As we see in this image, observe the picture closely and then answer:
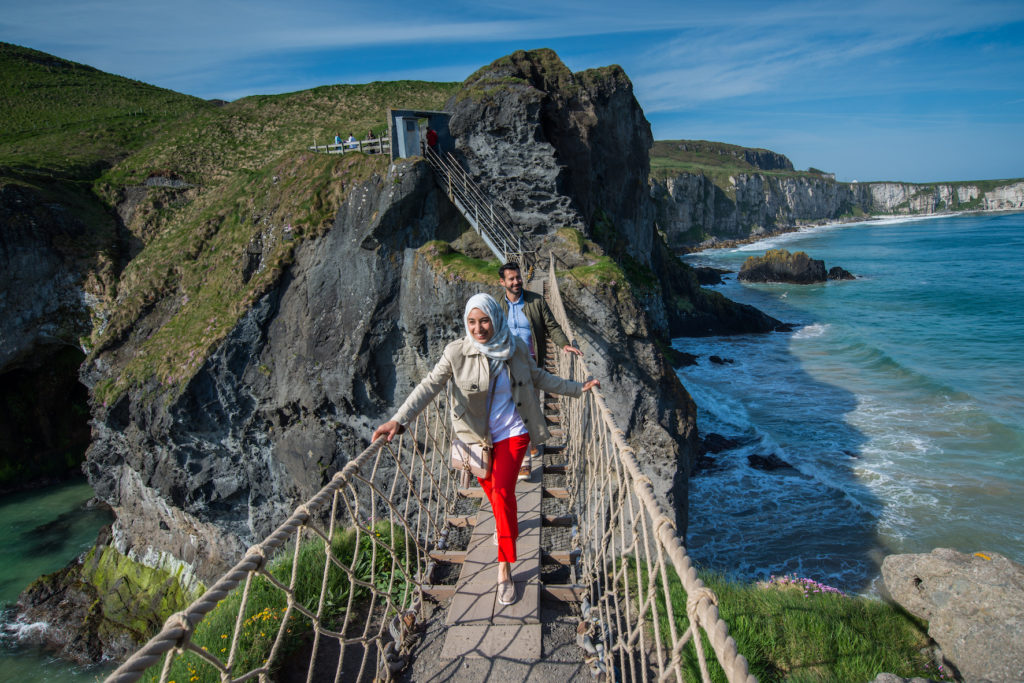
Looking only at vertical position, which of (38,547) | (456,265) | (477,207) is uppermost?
(477,207)

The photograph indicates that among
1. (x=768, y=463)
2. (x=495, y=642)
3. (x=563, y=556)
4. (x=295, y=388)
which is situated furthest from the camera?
(x=768, y=463)

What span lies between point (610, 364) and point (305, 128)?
995 inches

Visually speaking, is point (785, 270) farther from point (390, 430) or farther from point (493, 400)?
point (390, 430)

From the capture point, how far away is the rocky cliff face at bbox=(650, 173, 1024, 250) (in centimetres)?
8906

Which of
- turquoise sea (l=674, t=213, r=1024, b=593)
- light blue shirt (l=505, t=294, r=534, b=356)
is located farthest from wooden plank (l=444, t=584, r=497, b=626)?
turquoise sea (l=674, t=213, r=1024, b=593)

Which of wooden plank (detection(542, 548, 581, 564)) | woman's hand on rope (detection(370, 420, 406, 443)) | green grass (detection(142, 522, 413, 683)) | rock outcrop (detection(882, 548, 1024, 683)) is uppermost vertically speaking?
woman's hand on rope (detection(370, 420, 406, 443))

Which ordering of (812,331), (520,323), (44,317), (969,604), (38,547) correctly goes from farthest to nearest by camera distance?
1. (812,331)
2. (44,317)
3. (38,547)
4. (520,323)
5. (969,604)

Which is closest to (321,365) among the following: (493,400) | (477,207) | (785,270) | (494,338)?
(477,207)

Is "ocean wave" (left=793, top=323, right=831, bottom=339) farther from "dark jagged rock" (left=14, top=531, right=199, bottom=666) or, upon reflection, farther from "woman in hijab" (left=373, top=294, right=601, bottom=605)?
"woman in hijab" (left=373, top=294, right=601, bottom=605)

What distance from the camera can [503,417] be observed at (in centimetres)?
354

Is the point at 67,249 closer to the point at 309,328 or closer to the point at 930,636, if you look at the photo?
the point at 309,328

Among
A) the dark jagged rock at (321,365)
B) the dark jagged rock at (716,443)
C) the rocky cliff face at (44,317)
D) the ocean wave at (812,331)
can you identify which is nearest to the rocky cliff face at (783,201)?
the ocean wave at (812,331)

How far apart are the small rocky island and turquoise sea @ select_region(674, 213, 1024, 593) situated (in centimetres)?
911

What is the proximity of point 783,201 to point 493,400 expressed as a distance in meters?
126
